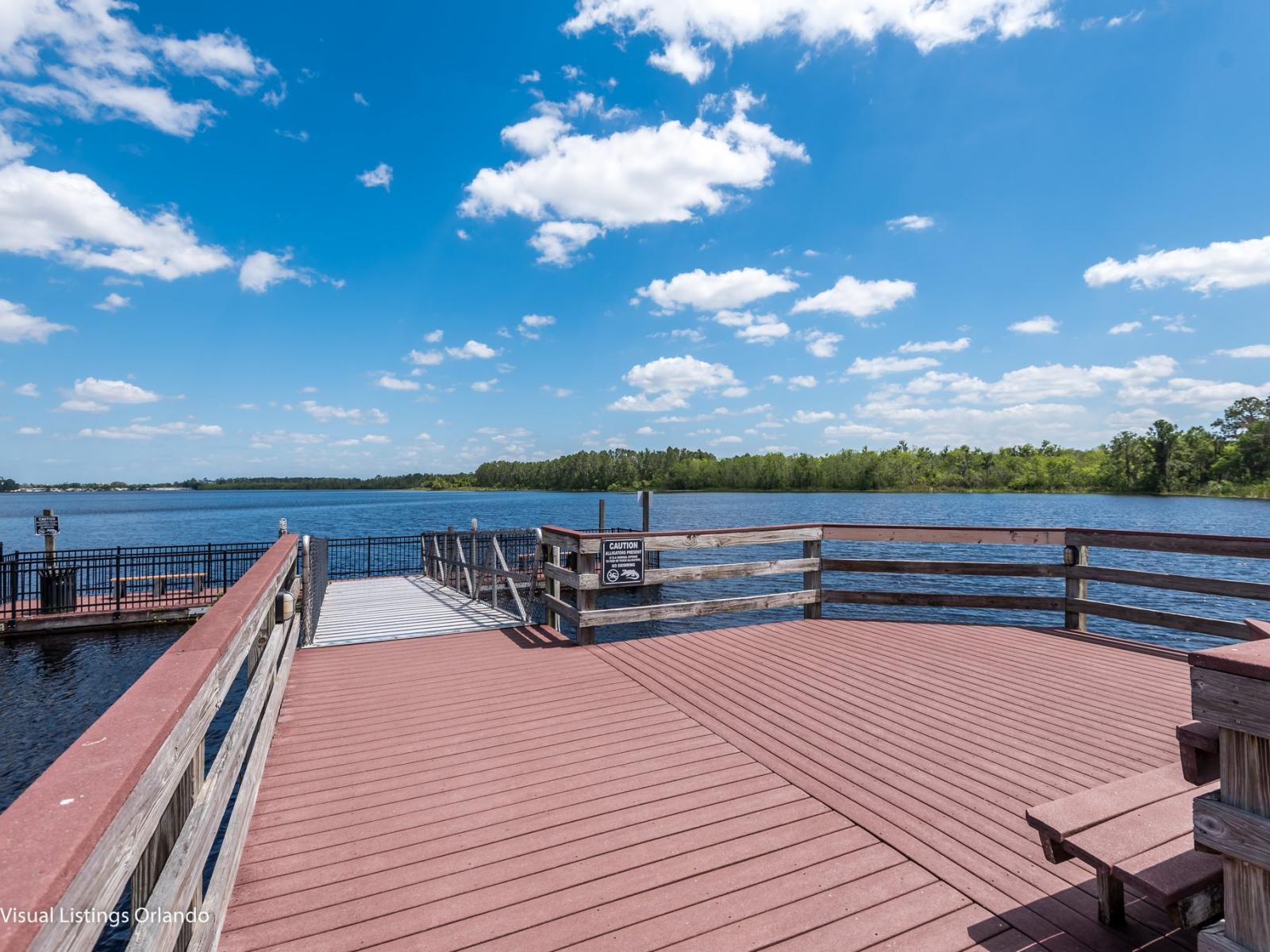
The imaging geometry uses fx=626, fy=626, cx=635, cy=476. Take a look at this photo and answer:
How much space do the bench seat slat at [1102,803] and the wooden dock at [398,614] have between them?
633 cm

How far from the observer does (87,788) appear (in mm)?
1208

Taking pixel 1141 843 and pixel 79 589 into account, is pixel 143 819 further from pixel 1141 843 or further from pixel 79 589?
pixel 79 589

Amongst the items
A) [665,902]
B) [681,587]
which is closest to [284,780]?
[665,902]

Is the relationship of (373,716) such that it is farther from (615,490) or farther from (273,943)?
(615,490)

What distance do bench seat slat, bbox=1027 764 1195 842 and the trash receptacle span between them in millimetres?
17975

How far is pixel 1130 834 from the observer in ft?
7.07

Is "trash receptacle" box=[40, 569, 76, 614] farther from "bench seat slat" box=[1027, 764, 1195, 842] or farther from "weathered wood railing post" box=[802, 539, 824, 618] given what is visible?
"bench seat slat" box=[1027, 764, 1195, 842]

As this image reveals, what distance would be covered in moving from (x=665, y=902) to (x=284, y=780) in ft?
7.87

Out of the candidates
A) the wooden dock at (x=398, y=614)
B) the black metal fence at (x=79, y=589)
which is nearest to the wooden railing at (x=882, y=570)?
the wooden dock at (x=398, y=614)

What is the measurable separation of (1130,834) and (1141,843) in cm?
5

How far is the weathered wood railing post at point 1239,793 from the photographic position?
1615mm

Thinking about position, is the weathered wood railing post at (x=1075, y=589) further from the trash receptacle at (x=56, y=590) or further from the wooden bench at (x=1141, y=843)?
the trash receptacle at (x=56, y=590)

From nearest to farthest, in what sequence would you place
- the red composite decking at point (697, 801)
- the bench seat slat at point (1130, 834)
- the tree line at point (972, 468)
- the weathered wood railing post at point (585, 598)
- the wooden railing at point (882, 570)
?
1. the bench seat slat at point (1130, 834)
2. the red composite decking at point (697, 801)
3. the wooden railing at point (882, 570)
4. the weathered wood railing post at point (585, 598)
5. the tree line at point (972, 468)

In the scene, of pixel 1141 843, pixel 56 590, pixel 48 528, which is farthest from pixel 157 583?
pixel 1141 843
